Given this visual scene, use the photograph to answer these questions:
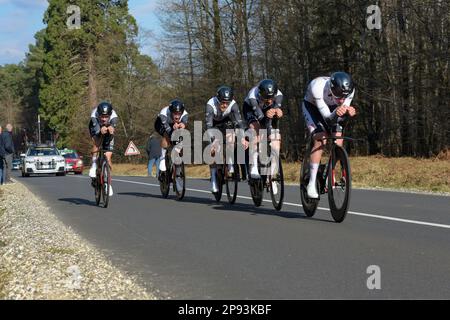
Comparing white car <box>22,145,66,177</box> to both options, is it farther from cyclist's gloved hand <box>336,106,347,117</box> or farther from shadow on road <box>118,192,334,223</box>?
cyclist's gloved hand <box>336,106,347,117</box>

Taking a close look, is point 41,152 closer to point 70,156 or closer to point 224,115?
point 70,156

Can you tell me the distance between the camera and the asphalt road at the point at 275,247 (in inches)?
201

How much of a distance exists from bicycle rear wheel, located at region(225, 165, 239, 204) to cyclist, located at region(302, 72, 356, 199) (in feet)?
8.50

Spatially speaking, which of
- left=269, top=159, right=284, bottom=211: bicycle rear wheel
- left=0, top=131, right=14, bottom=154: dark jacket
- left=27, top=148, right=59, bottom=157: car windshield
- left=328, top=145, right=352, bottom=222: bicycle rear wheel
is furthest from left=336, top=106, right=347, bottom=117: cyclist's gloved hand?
left=27, top=148, right=59, bottom=157: car windshield

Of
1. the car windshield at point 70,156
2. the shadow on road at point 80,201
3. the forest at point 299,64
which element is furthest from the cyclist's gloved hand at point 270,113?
the car windshield at point 70,156

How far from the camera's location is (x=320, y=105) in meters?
8.23

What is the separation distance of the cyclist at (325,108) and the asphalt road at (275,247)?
0.90m

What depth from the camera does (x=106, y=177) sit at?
37.4 ft

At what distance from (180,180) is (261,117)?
350 centimetres

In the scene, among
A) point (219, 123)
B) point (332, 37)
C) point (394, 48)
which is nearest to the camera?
point (219, 123)

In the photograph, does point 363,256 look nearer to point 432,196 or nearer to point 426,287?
point 426,287

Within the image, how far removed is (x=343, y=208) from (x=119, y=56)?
44827mm

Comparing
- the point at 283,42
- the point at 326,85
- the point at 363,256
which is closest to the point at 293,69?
the point at 283,42

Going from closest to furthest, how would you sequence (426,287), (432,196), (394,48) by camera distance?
(426,287) < (432,196) < (394,48)
